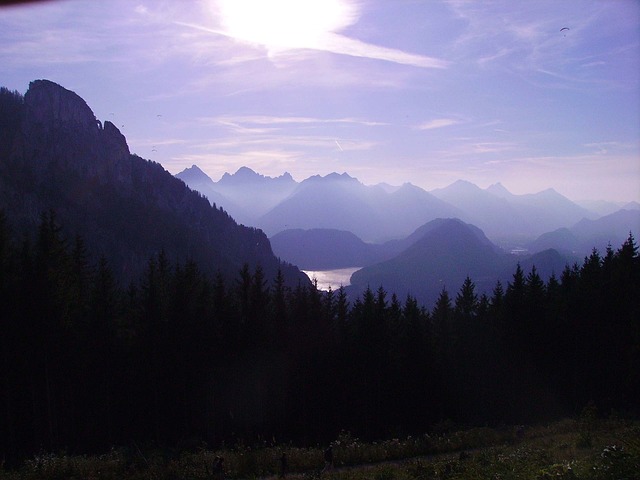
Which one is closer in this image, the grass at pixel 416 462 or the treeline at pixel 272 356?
the grass at pixel 416 462

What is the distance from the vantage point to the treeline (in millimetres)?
28109

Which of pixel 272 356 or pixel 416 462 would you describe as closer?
pixel 416 462

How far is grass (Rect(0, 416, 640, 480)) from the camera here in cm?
1150

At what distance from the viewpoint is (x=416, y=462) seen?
1558cm

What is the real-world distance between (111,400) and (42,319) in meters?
7.85

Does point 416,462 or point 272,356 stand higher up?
point 416,462

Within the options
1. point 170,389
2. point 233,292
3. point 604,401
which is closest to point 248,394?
point 170,389

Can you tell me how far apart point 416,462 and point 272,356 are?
20.6 metres

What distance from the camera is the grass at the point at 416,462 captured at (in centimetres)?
1150

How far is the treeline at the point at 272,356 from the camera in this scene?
28.1 metres

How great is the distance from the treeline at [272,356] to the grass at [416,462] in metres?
10.1

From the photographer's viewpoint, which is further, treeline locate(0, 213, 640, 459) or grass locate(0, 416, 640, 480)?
treeline locate(0, 213, 640, 459)

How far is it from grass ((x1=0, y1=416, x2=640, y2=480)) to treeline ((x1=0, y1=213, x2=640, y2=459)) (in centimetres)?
1013

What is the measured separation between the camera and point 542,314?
39094 mm
